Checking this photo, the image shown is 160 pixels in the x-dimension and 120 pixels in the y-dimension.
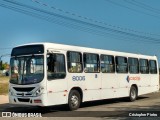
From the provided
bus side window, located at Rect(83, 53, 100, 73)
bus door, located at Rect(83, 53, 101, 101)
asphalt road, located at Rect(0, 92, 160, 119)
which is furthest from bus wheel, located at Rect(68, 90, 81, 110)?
bus side window, located at Rect(83, 53, 100, 73)

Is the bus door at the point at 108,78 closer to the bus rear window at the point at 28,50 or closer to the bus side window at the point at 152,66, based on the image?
the bus rear window at the point at 28,50

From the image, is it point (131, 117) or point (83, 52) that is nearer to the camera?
point (131, 117)


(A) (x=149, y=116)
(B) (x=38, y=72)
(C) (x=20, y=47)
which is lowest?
(A) (x=149, y=116)

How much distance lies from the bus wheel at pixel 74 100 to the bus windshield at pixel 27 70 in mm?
2157

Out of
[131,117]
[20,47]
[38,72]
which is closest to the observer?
[131,117]

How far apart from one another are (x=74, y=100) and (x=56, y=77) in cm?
174

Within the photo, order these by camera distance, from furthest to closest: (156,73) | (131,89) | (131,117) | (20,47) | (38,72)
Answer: (156,73), (131,89), (20,47), (38,72), (131,117)

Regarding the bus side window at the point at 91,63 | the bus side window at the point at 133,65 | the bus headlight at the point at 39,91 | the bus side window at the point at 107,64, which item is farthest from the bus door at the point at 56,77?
the bus side window at the point at 133,65

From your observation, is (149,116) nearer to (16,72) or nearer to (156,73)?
(16,72)

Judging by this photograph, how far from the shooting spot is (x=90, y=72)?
1994 cm

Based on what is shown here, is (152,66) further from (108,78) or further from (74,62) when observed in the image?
(74,62)

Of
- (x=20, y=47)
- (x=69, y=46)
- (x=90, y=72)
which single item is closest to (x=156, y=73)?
(x=90, y=72)

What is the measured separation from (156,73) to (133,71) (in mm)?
3817

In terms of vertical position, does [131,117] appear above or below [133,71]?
below
